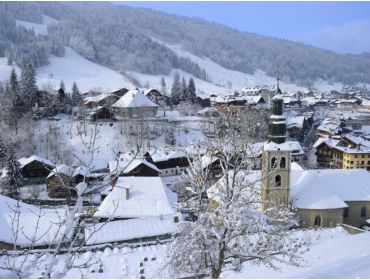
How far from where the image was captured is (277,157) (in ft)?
89.7

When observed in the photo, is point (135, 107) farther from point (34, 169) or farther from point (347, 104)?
point (347, 104)

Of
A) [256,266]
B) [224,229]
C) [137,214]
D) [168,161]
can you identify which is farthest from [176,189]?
[224,229]

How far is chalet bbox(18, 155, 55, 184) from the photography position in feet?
150

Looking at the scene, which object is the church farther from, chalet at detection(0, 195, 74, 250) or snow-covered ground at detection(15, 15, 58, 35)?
snow-covered ground at detection(15, 15, 58, 35)

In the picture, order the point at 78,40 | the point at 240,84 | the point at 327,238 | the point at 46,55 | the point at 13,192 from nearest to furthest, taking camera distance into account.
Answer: the point at 327,238 < the point at 13,192 < the point at 46,55 < the point at 78,40 < the point at 240,84

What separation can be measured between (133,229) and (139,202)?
4.57 m

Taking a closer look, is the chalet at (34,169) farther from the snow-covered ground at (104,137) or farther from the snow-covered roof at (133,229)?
the snow-covered roof at (133,229)

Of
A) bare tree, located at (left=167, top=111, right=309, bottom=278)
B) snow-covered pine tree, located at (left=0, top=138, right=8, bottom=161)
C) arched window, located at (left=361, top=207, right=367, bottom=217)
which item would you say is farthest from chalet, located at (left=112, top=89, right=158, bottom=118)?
bare tree, located at (left=167, top=111, right=309, bottom=278)

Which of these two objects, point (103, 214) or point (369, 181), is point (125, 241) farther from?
point (369, 181)

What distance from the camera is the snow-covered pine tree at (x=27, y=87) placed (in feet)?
206

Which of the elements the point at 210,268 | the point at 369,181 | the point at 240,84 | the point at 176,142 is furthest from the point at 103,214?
the point at 240,84

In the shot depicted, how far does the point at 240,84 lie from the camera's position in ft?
654

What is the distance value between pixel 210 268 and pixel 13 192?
32535 mm

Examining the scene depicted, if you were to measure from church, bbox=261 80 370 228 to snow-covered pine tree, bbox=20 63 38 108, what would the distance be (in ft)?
149
